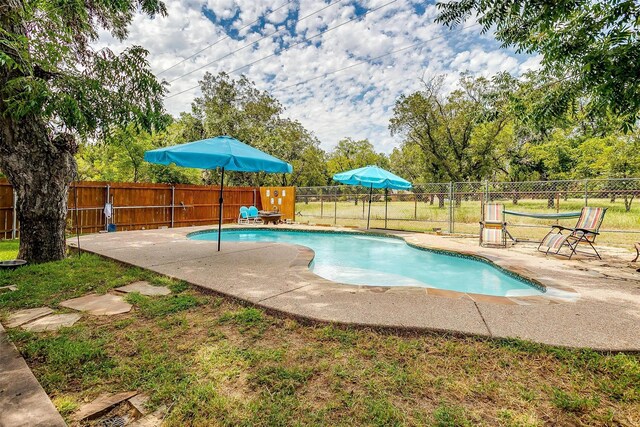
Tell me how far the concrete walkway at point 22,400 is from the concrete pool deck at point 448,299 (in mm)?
1651

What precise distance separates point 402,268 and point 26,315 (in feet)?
19.3

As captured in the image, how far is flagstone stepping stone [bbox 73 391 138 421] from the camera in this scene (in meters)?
1.50

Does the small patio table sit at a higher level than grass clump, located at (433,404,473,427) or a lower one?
higher

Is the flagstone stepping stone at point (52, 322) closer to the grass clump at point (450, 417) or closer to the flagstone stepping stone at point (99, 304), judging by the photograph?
the flagstone stepping stone at point (99, 304)

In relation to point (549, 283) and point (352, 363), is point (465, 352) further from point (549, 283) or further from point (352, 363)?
point (549, 283)

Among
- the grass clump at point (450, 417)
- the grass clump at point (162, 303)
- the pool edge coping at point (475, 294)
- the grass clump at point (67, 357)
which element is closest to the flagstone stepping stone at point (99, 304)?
the grass clump at point (162, 303)

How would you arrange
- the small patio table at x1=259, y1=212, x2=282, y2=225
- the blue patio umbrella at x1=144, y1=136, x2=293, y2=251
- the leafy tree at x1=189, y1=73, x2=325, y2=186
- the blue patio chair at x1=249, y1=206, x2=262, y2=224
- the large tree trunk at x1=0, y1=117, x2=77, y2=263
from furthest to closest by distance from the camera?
the leafy tree at x1=189, y1=73, x2=325, y2=186
the blue patio chair at x1=249, y1=206, x2=262, y2=224
the small patio table at x1=259, y1=212, x2=282, y2=225
the blue patio umbrella at x1=144, y1=136, x2=293, y2=251
the large tree trunk at x1=0, y1=117, x2=77, y2=263

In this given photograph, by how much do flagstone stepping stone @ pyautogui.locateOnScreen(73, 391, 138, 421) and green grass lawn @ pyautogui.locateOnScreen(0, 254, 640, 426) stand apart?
6cm

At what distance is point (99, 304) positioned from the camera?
3.08 m

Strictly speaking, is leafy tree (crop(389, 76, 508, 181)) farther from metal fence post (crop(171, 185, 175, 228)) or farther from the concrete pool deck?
the concrete pool deck

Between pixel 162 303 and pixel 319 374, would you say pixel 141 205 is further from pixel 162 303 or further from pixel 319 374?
pixel 319 374

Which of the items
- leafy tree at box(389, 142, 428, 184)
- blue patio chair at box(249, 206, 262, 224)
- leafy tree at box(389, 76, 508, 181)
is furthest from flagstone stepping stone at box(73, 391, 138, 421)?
leafy tree at box(389, 142, 428, 184)

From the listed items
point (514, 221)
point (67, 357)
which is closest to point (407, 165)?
point (514, 221)

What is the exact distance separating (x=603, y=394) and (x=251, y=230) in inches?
397
